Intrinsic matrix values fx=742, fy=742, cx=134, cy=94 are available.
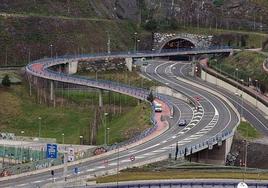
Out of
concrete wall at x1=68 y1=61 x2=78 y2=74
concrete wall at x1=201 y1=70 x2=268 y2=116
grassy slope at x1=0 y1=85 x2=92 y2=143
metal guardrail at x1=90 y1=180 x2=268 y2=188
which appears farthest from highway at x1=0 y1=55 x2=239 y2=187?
concrete wall at x1=68 y1=61 x2=78 y2=74

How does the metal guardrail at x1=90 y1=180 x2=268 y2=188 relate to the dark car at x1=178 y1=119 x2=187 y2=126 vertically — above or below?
above

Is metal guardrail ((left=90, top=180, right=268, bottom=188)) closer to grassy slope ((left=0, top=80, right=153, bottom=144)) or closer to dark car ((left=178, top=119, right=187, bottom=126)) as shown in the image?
dark car ((left=178, top=119, right=187, bottom=126))

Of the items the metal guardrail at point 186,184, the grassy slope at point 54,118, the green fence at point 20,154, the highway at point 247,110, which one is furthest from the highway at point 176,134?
the green fence at point 20,154

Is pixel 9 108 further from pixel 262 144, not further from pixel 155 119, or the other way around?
pixel 262 144

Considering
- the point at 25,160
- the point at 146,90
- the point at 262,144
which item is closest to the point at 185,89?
the point at 146,90

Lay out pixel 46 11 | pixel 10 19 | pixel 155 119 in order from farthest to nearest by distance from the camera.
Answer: pixel 46 11
pixel 10 19
pixel 155 119

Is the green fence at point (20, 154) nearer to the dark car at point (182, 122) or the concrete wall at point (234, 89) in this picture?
the dark car at point (182, 122)
